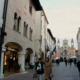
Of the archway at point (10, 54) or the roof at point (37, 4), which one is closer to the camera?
the archway at point (10, 54)

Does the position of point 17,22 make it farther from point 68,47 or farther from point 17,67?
point 68,47

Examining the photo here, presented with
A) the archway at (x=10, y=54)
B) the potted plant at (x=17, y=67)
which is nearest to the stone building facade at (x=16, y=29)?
the archway at (x=10, y=54)

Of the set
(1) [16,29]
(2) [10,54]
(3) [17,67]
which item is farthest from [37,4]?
(3) [17,67]

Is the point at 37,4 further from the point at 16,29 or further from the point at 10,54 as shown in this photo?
the point at 10,54

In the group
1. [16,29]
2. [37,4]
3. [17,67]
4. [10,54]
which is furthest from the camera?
[37,4]

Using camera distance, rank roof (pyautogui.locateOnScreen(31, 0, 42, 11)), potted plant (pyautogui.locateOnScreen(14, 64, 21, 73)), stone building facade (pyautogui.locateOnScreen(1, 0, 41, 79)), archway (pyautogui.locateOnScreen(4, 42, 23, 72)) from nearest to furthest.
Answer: stone building facade (pyautogui.locateOnScreen(1, 0, 41, 79)) → potted plant (pyautogui.locateOnScreen(14, 64, 21, 73)) → archway (pyautogui.locateOnScreen(4, 42, 23, 72)) → roof (pyautogui.locateOnScreen(31, 0, 42, 11))

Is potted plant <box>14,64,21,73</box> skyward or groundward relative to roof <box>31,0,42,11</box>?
groundward

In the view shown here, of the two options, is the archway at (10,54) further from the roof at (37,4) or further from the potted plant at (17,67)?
the roof at (37,4)

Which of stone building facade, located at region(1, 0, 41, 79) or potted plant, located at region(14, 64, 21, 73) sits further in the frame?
potted plant, located at region(14, 64, 21, 73)

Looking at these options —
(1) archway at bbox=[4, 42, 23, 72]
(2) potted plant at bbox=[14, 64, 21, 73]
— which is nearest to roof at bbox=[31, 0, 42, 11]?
(1) archway at bbox=[4, 42, 23, 72]

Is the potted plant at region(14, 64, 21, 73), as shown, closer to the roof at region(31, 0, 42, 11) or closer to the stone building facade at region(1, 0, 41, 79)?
the stone building facade at region(1, 0, 41, 79)

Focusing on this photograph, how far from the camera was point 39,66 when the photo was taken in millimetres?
8250

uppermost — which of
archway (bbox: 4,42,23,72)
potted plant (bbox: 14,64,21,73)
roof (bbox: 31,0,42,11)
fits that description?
roof (bbox: 31,0,42,11)

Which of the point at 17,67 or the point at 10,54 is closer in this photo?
the point at 17,67
